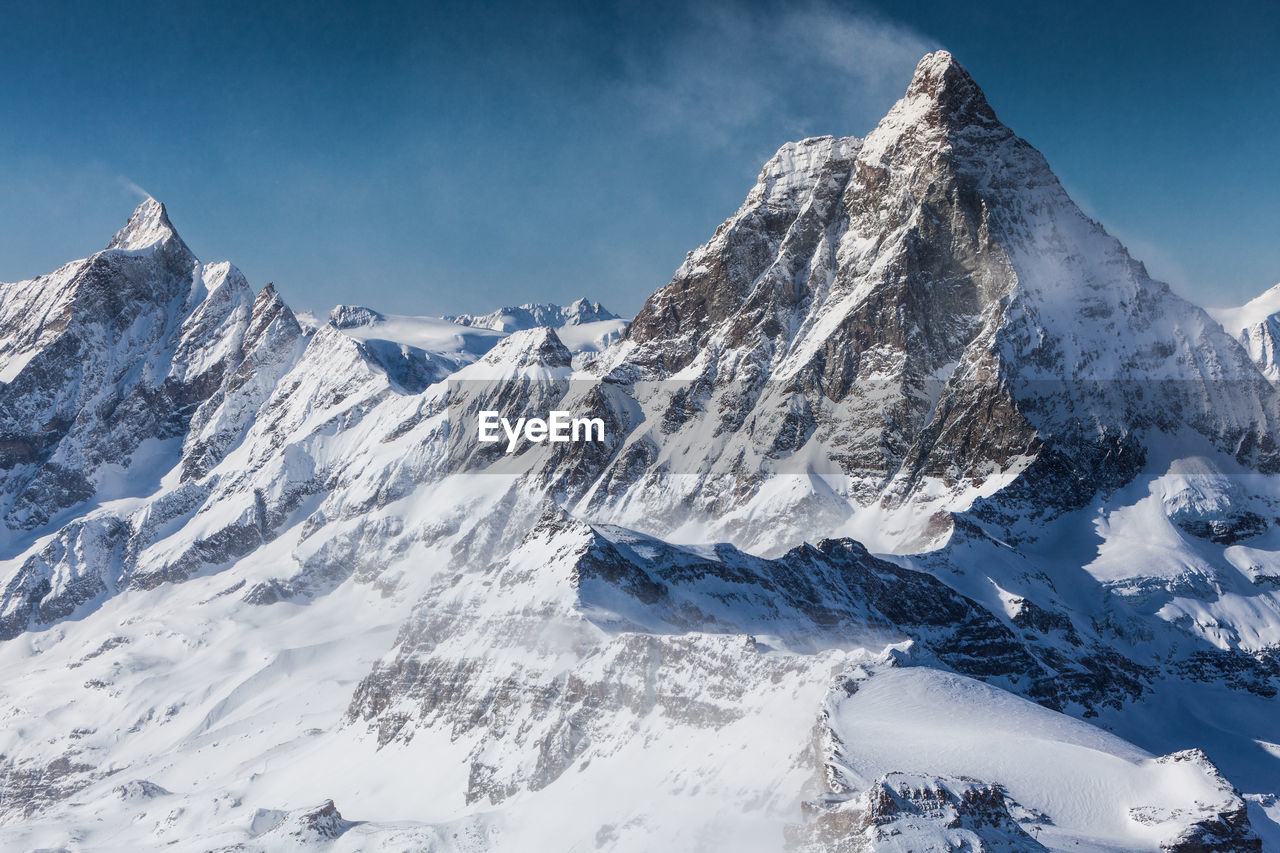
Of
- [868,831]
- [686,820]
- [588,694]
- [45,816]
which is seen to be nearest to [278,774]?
[45,816]

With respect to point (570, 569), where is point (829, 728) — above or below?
below

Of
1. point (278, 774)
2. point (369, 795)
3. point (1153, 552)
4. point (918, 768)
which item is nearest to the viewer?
point (918, 768)

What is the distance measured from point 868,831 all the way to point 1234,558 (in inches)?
5646

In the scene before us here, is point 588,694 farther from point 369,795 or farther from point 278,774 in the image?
point 278,774

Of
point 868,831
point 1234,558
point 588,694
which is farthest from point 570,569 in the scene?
point 1234,558

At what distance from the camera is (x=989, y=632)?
163 m

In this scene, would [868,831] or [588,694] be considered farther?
→ [588,694]

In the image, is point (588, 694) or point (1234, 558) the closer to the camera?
point (588, 694)

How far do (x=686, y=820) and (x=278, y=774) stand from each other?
258 ft

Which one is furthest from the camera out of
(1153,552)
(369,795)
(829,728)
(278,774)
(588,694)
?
(1153,552)

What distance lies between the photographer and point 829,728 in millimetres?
101875

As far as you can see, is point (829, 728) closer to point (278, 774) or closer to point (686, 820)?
point (686, 820)

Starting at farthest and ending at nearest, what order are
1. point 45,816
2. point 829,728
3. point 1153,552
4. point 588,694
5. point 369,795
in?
point 1153,552, point 45,816, point 369,795, point 588,694, point 829,728

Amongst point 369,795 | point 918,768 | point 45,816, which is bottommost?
point 45,816
